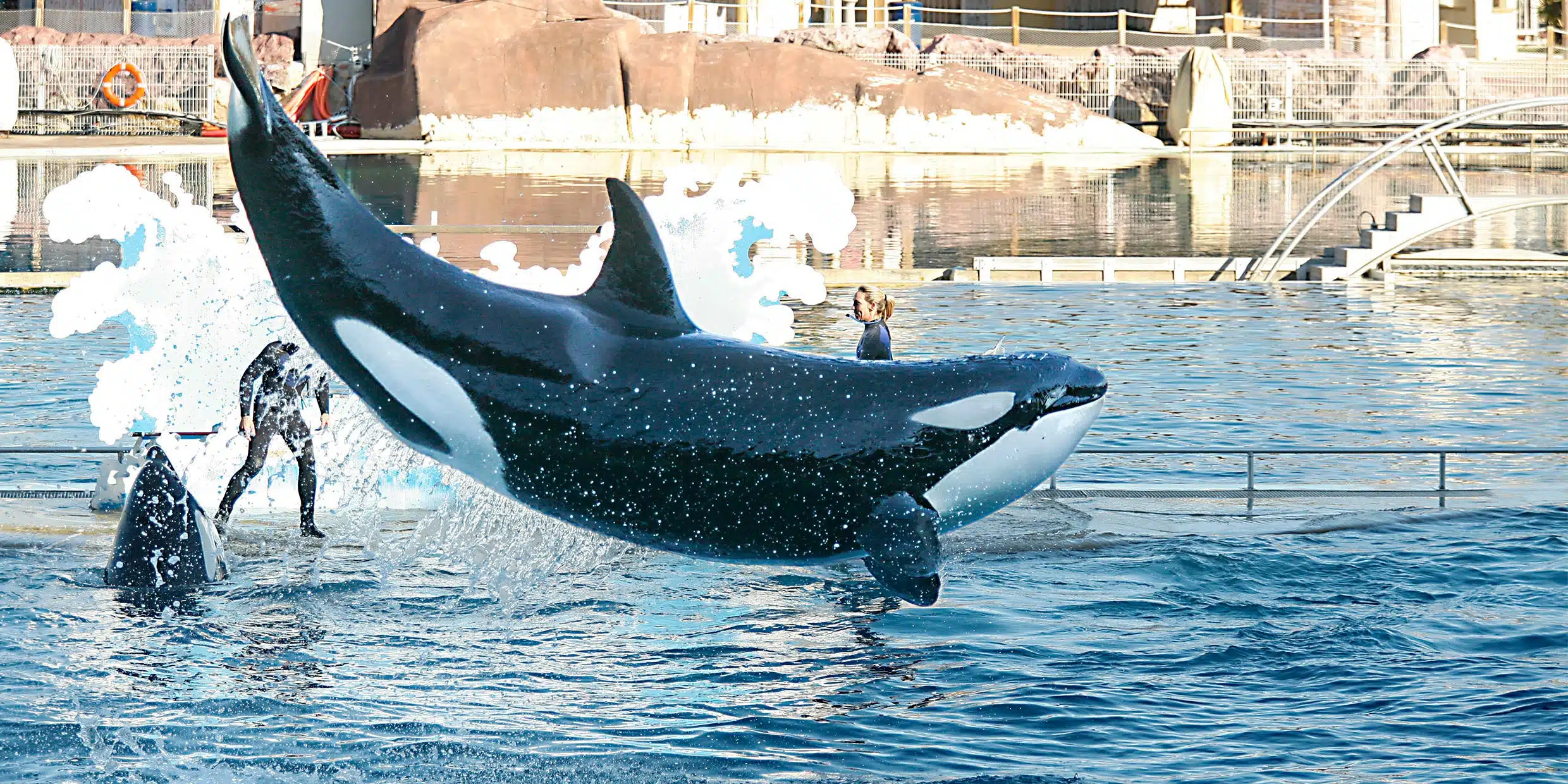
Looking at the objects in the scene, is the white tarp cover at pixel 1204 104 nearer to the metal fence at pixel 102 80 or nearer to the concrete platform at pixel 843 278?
the metal fence at pixel 102 80

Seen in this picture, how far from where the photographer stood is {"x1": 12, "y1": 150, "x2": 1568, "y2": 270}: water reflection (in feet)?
92.5

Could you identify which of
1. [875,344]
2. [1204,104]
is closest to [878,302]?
[875,344]

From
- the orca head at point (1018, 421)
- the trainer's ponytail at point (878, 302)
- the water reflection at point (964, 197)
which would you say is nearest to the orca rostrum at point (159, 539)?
the trainer's ponytail at point (878, 302)

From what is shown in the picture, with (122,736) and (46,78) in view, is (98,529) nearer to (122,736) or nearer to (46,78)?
(122,736)

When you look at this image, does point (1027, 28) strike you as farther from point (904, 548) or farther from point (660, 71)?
point (904, 548)

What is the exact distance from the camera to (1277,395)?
54.4ft

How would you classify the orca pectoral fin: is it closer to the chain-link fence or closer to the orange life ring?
the orange life ring

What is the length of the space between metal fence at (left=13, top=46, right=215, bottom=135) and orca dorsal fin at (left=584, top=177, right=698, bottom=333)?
45.4m

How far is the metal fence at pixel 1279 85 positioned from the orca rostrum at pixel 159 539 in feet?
157

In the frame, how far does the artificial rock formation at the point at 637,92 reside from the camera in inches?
1989

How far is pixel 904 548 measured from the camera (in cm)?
776

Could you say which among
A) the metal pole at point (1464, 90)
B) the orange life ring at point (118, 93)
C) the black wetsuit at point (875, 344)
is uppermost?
the metal pole at point (1464, 90)

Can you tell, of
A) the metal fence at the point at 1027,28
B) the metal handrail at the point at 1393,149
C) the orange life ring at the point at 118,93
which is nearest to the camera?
the metal handrail at the point at 1393,149

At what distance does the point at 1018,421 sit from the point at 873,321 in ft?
9.49
